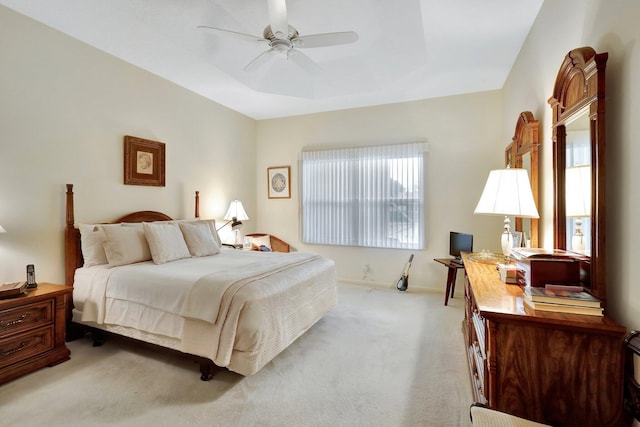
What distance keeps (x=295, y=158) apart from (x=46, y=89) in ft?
10.5

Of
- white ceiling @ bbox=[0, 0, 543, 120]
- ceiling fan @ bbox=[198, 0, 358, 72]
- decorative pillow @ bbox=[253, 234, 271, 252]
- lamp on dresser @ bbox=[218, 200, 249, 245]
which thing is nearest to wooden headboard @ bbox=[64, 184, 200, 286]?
white ceiling @ bbox=[0, 0, 543, 120]

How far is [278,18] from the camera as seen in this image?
2006mm

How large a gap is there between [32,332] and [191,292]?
4.00ft

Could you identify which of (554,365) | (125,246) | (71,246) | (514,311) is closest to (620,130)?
(514,311)

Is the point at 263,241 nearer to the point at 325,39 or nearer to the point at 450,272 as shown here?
the point at 450,272

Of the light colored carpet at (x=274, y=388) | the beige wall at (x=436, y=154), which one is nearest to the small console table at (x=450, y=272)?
the beige wall at (x=436, y=154)

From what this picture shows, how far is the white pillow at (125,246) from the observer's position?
9.00ft

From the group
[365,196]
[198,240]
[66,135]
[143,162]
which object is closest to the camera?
[66,135]

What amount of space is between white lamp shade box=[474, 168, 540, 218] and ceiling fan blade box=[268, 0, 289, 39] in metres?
1.74

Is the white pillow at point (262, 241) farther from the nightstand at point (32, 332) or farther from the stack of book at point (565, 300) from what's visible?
the stack of book at point (565, 300)

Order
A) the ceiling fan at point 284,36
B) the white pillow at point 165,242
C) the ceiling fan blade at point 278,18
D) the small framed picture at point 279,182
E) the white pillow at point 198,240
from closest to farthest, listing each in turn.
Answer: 1. the ceiling fan blade at point 278,18
2. the ceiling fan at point 284,36
3. the white pillow at point 165,242
4. the white pillow at point 198,240
5. the small framed picture at point 279,182

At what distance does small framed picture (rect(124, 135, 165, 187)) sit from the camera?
11.1ft

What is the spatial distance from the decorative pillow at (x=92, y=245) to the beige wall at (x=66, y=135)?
9.1 inches

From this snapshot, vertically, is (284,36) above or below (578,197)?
above
